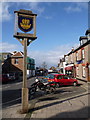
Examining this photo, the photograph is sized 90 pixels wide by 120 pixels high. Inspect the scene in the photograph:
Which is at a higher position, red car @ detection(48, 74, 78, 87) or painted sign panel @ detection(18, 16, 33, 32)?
painted sign panel @ detection(18, 16, 33, 32)

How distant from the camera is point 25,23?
713 cm

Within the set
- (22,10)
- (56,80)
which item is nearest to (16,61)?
(56,80)

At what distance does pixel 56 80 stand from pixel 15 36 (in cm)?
1033

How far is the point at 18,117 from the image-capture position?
595 centimetres

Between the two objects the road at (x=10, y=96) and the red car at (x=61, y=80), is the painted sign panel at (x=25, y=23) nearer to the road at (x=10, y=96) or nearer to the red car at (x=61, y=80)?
the road at (x=10, y=96)

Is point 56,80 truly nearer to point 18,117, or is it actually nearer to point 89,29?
point 18,117

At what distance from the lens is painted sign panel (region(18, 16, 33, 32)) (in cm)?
703

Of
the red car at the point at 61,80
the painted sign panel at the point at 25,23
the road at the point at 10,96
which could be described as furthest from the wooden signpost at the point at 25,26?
the red car at the point at 61,80

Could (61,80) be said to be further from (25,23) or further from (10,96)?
(25,23)

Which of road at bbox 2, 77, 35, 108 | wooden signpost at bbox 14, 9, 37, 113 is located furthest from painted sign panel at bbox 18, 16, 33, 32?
road at bbox 2, 77, 35, 108

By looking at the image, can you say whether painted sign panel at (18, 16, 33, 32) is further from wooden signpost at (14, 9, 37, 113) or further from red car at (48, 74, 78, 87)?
red car at (48, 74, 78, 87)

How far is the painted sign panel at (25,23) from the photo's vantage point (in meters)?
7.03

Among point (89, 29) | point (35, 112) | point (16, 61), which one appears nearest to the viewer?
point (35, 112)

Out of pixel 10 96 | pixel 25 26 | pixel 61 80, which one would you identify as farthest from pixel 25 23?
pixel 61 80
